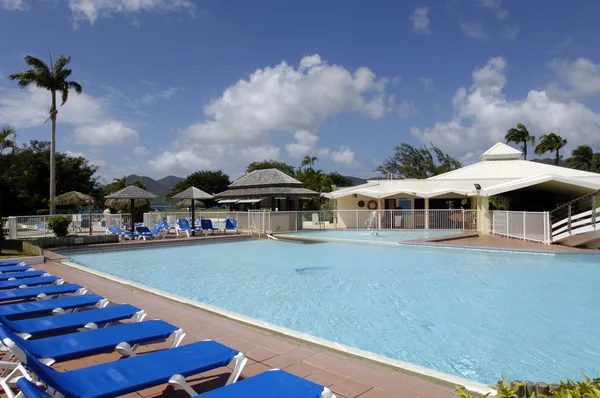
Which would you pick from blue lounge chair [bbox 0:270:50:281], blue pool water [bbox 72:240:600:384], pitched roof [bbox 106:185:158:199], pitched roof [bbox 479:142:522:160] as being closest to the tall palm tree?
pitched roof [bbox 106:185:158:199]

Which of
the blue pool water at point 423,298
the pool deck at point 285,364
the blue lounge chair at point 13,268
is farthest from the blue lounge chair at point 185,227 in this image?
the pool deck at point 285,364

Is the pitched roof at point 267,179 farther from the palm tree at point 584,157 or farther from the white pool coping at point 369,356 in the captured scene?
the palm tree at point 584,157

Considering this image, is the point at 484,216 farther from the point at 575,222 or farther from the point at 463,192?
the point at 575,222

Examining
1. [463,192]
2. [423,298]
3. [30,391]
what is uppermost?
[463,192]

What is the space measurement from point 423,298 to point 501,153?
2895 centimetres

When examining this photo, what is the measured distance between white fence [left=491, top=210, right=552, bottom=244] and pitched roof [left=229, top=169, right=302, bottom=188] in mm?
16423

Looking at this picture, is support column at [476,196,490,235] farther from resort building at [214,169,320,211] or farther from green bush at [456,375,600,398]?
green bush at [456,375,600,398]

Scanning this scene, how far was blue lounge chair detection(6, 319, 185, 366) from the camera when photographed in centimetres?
343

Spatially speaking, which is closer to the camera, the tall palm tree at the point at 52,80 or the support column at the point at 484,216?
the support column at the point at 484,216

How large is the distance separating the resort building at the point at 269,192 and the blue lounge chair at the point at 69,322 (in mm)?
25314

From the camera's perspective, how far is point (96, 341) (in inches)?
147

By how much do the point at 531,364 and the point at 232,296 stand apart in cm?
578

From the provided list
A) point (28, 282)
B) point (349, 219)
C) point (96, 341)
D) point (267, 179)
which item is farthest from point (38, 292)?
point (267, 179)

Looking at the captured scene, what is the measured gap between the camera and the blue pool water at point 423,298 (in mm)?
5652
